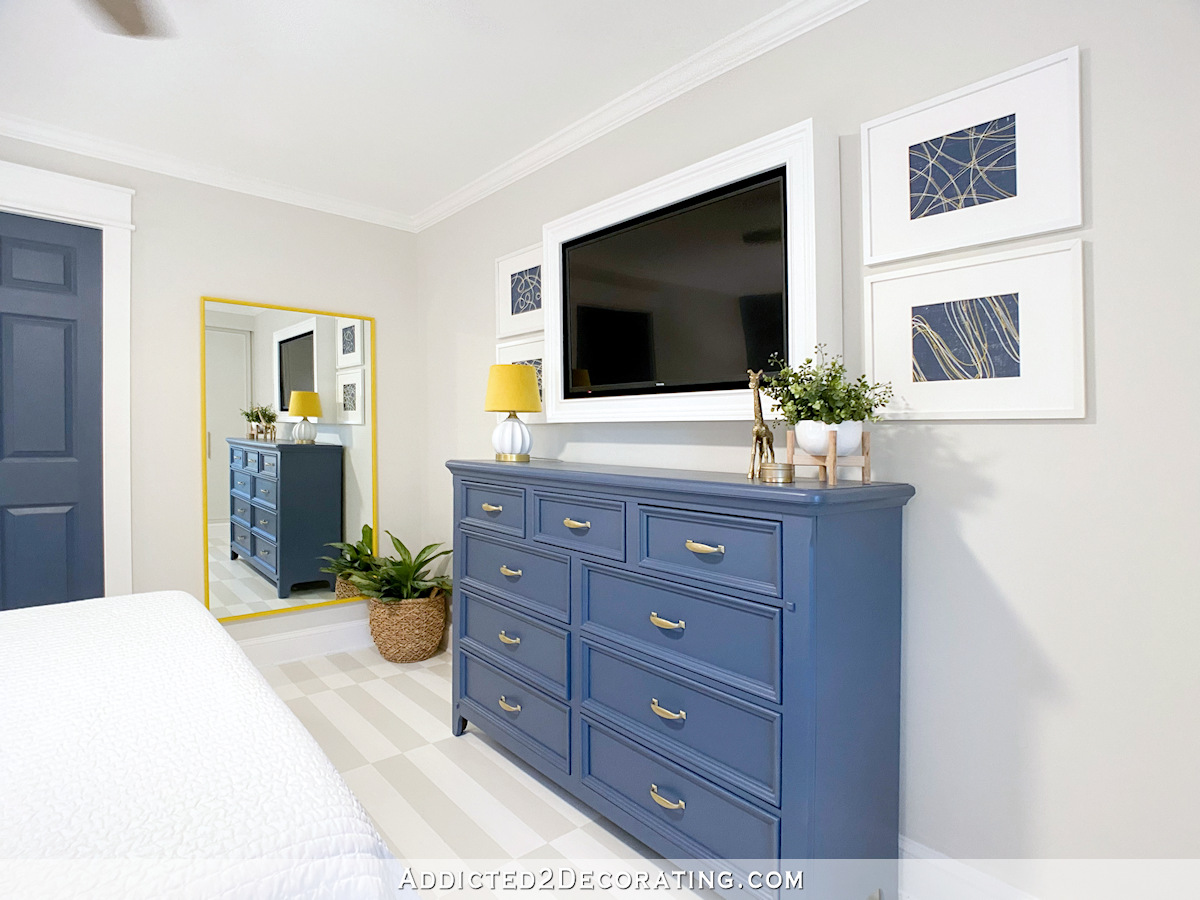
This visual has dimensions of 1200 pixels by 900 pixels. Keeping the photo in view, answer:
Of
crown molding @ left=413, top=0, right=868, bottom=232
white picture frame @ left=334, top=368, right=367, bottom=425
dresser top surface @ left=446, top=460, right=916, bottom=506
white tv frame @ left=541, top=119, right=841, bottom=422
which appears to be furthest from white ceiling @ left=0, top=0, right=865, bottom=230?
dresser top surface @ left=446, top=460, right=916, bottom=506

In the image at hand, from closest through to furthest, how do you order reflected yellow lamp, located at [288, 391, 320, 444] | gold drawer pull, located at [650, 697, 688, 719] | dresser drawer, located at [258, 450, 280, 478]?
gold drawer pull, located at [650, 697, 688, 719] < dresser drawer, located at [258, 450, 280, 478] < reflected yellow lamp, located at [288, 391, 320, 444]

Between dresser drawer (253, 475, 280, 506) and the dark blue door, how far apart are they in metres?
0.65

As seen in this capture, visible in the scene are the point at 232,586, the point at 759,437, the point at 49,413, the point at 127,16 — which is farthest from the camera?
the point at 232,586

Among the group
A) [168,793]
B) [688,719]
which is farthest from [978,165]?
[168,793]

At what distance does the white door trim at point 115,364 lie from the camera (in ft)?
9.75

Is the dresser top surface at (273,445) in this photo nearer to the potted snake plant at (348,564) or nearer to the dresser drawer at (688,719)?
the potted snake plant at (348,564)

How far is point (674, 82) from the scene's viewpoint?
7.79 ft

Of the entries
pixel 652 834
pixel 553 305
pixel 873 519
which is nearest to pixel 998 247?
pixel 873 519

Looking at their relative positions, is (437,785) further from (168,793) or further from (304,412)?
(304,412)

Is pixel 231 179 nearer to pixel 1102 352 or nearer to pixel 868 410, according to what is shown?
pixel 868 410

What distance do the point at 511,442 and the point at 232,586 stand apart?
1846 millimetres

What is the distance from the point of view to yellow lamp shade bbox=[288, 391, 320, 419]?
351 centimetres

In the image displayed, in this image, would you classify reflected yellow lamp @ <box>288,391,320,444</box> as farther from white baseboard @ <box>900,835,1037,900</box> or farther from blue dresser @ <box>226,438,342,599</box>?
white baseboard @ <box>900,835,1037,900</box>

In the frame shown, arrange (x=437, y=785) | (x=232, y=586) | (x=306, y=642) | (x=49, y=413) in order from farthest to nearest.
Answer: (x=306, y=642), (x=232, y=586), (x=49, y=413), (x=437, y=785)
